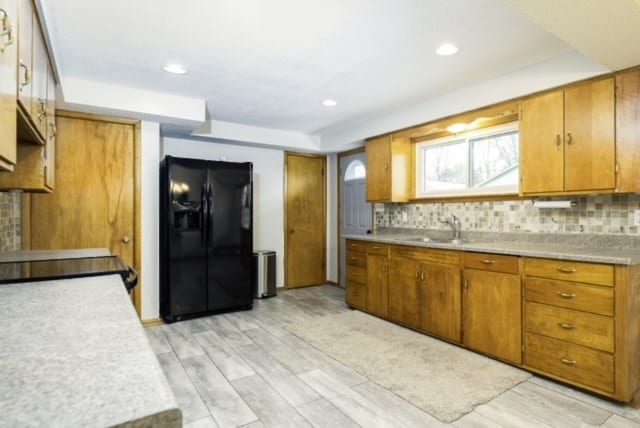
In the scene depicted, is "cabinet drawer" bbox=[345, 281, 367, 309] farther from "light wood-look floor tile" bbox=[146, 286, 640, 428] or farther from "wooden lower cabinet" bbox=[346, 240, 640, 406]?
"light wood-look floor tile" bbox=[146, 286, 640, 428]

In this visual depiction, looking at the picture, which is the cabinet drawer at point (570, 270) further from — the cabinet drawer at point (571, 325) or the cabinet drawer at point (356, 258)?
the cabinet drawer at point (356, 258)

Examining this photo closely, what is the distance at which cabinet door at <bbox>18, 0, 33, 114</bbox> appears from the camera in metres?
1.29

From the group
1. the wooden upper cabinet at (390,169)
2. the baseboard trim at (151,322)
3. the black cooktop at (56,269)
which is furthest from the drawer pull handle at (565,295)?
the baseboard trim at (151,322)

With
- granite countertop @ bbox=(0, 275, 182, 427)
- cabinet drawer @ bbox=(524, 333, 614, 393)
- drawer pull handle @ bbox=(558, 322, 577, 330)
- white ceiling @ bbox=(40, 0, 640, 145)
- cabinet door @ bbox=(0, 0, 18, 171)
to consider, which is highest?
white ceiling @ bbox=(40, 0, 640, 145)

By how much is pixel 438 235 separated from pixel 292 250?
2300 mm

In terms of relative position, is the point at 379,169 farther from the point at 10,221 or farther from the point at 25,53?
the point at 10,221

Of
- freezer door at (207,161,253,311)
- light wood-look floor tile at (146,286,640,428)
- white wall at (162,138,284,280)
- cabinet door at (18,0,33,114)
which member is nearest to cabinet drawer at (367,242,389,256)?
light wood-look floor tile at (146,286,640,428)

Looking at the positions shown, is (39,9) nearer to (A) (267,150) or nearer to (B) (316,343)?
(B) (316,343)

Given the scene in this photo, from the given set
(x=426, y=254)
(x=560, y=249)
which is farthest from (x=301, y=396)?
(x=560, y=249)

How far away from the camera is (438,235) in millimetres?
3773

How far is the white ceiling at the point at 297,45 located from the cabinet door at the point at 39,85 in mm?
230

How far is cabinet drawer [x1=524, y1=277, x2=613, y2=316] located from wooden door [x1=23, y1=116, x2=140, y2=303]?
11.8ft

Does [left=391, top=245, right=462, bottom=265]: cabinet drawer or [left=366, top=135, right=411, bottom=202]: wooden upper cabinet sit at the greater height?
[left=366, top=135, right=411, bottom=202]: wooden upper cabinet

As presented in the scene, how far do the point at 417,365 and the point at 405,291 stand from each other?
2.97 ft
